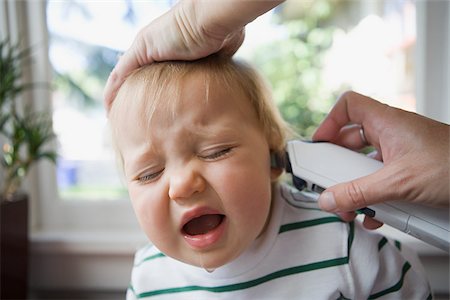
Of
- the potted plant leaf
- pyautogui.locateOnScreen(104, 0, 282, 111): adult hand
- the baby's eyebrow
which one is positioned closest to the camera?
pyautogui.locateOnScreen(104, 0, 282, 111): adult hand

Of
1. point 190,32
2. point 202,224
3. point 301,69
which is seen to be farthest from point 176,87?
point 301,69

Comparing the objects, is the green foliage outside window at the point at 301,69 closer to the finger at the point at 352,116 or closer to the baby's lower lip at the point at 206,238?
the finger at the point at 352,116

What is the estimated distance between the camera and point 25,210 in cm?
95

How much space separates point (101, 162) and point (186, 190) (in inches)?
25.0

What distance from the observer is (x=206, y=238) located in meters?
0.58

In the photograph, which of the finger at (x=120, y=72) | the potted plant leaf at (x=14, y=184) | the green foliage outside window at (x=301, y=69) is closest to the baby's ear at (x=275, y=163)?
the finger at (x=120, y=72)

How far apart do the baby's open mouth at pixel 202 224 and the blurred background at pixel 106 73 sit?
0.44 meters

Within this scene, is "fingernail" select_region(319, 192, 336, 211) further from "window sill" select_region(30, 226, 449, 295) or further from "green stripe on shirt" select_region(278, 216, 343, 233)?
"window sill" select_region(30, 226, 449, 295)

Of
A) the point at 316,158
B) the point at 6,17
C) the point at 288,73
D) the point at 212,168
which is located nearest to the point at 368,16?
the point at 288,73

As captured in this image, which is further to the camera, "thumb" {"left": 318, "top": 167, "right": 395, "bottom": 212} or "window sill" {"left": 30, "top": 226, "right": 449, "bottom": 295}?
"window sill" {"left": 30, "top": 226, "right": 449, "bottom": 295}

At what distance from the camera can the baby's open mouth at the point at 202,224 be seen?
0.60 meters

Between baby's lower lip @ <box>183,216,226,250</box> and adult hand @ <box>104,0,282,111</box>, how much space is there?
23 cm

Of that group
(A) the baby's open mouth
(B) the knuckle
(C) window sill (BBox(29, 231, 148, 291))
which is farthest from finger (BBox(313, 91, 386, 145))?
(C) window sill (BBox(29, 231, 148, 291))

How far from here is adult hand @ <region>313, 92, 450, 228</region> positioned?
0.52m
